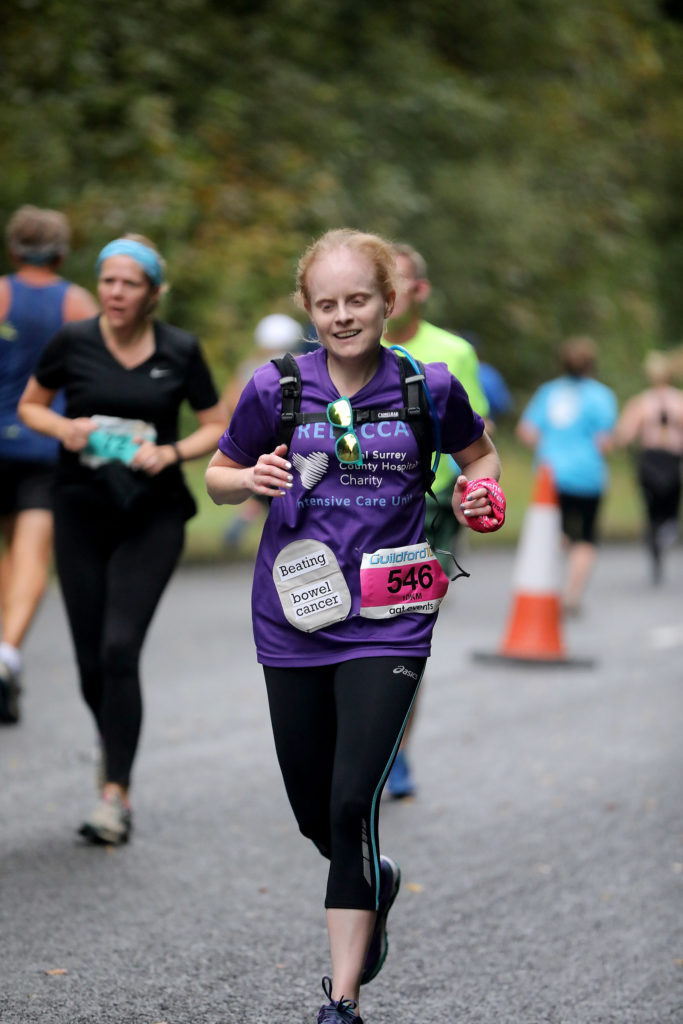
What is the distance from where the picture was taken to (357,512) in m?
3.86

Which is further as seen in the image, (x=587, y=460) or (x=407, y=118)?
(x=407, y=118)

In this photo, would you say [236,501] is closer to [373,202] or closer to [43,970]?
[43,970]

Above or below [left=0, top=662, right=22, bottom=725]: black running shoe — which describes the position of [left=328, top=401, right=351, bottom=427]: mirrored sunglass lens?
above

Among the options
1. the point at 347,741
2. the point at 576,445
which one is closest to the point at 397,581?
the point at 347,741

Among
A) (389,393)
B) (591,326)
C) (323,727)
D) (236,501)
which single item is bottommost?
(591,326)

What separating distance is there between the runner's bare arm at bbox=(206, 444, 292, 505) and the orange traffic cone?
643cm

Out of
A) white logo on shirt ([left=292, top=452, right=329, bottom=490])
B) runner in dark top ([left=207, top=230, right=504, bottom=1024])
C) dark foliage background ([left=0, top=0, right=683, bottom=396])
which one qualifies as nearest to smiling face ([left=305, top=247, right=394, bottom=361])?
runner in dark top ([left=207, top=230, right=504, bottom=1024])

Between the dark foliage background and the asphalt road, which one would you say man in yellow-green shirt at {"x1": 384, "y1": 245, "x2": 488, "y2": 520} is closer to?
the asphalt road

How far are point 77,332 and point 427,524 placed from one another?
54.0 inches

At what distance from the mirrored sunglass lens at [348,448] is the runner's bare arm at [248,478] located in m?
0.12

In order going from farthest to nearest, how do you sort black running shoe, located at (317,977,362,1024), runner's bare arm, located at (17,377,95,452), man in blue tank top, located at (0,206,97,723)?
man in blue tank top, located at (0,206,97,723) < runner's bare arm, located at (17,377,95,452) < black running shoe, located at (317,977,362,1024)

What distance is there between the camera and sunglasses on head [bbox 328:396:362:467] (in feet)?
12.5

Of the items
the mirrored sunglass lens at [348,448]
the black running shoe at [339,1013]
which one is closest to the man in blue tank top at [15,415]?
the mirrored sunglass lens at [348,448]

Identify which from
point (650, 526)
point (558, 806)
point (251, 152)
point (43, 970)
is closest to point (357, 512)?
point (43, 970)
